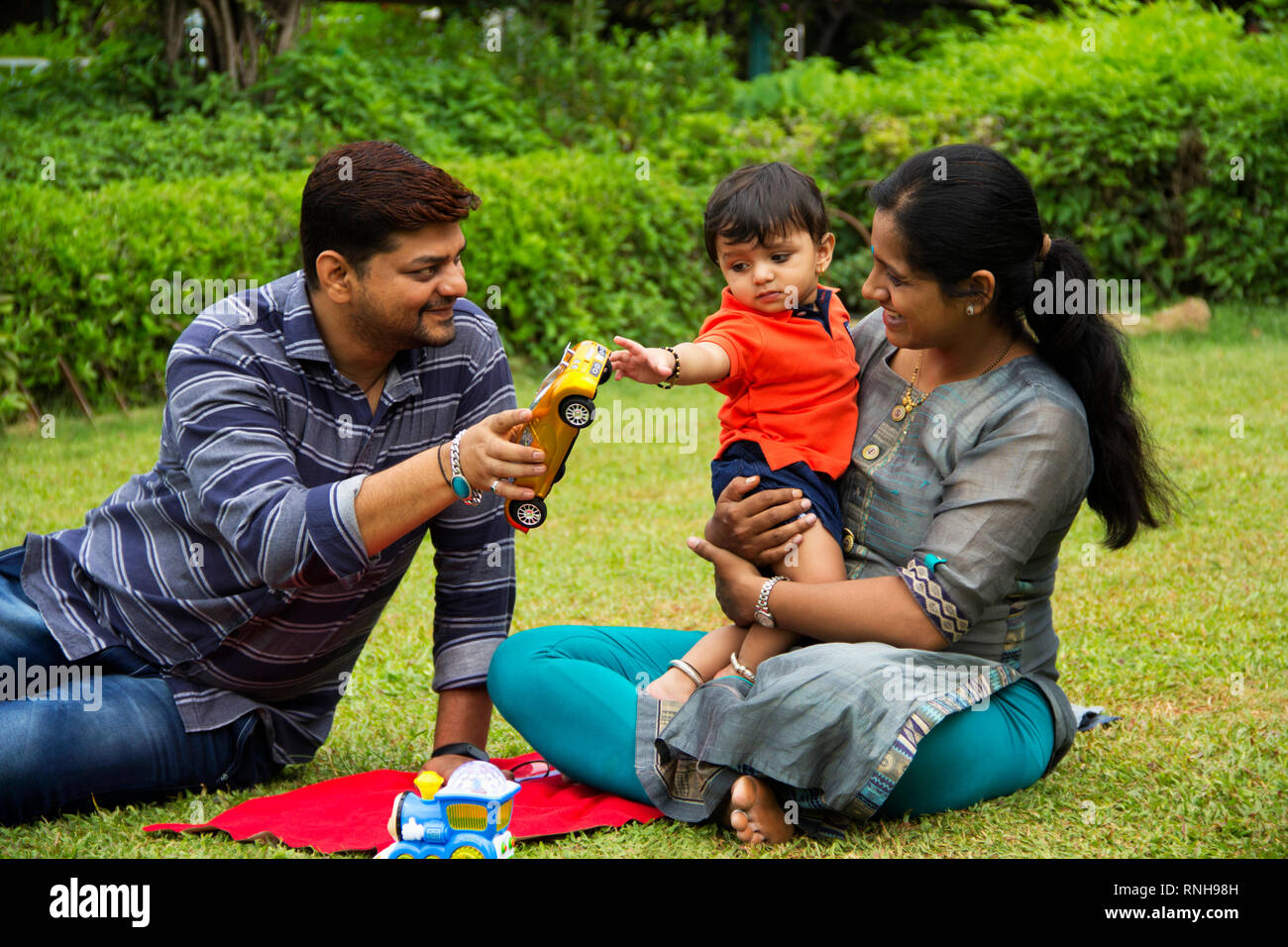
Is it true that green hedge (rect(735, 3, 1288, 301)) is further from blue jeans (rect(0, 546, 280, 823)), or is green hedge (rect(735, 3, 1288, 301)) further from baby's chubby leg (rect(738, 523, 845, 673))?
blue jeans (rect(0, 546, 280, 823))

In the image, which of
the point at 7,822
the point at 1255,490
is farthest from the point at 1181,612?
the point at 7,822

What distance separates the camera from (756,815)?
2.91 meters

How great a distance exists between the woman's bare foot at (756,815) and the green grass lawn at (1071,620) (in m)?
0.06

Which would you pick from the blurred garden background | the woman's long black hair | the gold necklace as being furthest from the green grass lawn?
the gold necklace

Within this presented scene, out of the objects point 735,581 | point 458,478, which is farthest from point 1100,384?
point 458,478

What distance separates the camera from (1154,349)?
9.50m

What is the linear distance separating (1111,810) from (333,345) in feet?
7.16

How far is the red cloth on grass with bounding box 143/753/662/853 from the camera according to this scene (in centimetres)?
303

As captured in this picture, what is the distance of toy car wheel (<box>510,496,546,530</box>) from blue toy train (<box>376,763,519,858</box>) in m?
0.57

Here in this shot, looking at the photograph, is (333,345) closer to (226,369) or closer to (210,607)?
(226,369)

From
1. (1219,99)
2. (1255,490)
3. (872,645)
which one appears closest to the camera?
(872,645)

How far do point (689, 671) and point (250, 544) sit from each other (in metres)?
1.08

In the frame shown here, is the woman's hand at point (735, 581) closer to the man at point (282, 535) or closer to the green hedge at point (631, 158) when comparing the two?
the man at point (282, 535)

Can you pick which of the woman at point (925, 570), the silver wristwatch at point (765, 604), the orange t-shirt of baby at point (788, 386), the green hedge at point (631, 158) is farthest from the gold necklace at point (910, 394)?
the green hedge at point (631, 158)
